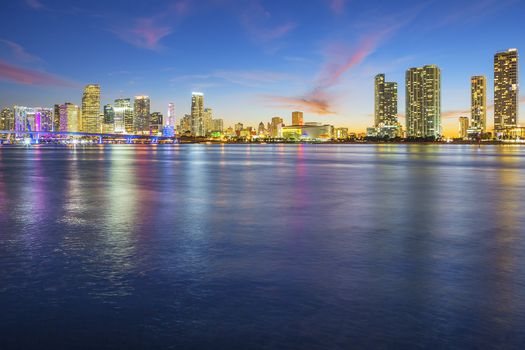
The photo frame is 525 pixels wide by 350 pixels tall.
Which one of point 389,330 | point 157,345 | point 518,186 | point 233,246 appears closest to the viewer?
point 157,345

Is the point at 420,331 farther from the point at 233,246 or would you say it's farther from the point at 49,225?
the point at 49,225

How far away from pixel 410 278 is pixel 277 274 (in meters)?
2.27

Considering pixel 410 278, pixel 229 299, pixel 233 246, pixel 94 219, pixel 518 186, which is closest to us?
pixel 229 299

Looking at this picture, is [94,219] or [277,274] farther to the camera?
[94,219]

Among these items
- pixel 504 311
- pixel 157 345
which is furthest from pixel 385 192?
pixel 157 345

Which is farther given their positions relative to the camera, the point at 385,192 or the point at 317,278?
the point at 385,192

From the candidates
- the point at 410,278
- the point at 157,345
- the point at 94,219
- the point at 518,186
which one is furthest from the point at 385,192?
the point at 157,345

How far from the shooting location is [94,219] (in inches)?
634

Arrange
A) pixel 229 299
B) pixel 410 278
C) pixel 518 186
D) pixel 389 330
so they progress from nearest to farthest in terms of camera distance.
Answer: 1. pixel 389 330
2. pixel 229 299
3. pixel 410 278
4. pixel 518 186

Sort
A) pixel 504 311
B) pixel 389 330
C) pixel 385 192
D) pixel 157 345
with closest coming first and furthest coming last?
pixel 157 345 → pixel 389 330 → pixel 504 311 → pixel 385 192

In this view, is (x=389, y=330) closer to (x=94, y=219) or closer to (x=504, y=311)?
(x=504, y=311)

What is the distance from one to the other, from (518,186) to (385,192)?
8990 millimetres

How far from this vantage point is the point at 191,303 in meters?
7.57

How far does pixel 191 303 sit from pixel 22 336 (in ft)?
7.37
